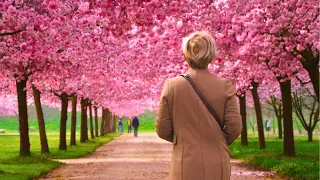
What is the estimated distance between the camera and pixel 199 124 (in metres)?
5.72

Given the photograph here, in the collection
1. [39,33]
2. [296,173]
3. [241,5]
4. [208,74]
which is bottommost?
[296,173]

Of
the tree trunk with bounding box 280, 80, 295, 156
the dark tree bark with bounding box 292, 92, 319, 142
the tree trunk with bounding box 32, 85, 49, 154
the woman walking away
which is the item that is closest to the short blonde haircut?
the woman walking away

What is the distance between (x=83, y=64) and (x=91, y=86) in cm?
1357

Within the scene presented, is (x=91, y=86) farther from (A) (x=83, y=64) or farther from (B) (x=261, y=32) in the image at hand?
(B) (x=261, y=32)

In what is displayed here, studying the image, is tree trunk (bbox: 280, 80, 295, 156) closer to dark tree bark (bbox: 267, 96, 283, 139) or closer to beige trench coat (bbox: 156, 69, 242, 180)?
beige trench coat (bbox: 156, 69, 242, 180)

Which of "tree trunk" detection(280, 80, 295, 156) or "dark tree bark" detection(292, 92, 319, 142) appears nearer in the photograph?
"tree trunk" detection(280, 80, 295, 156)

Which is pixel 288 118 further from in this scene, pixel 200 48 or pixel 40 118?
pixel 200 48

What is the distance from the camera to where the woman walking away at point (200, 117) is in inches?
224

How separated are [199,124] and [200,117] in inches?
2.5

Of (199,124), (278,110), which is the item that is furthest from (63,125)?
(199,124)

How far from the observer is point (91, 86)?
39875 mm

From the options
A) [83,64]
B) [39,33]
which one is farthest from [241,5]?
[83,64]

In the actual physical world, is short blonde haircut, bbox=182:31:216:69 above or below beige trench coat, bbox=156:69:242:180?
above

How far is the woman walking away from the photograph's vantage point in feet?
18.7
